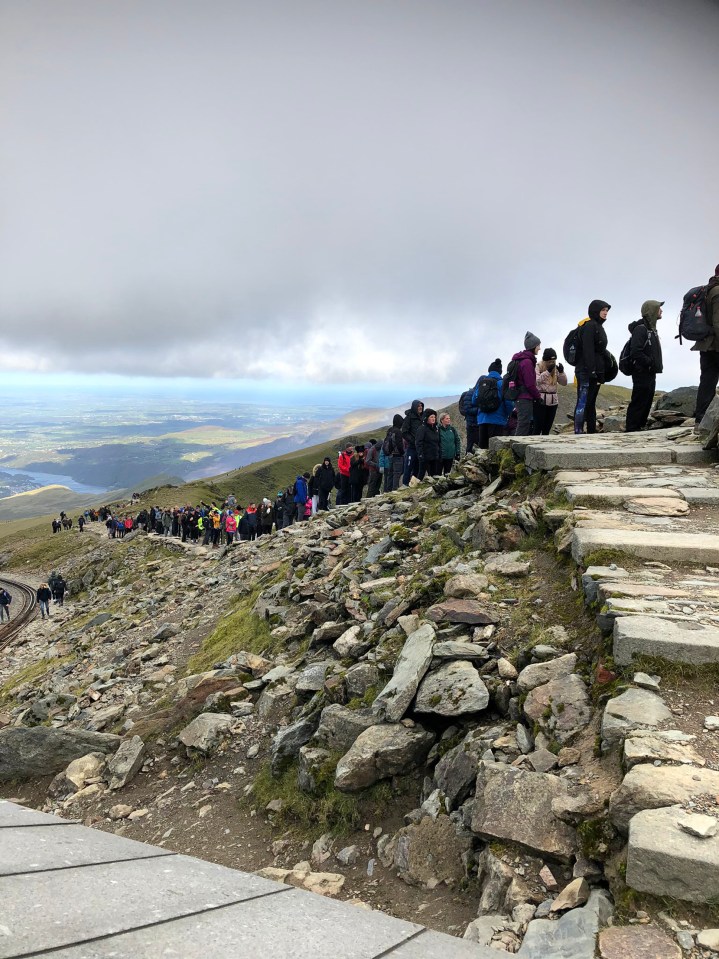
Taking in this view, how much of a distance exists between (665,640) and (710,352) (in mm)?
10113

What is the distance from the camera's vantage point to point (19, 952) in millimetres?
2014

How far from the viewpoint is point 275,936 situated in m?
2.46

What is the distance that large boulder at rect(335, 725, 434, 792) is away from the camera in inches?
215

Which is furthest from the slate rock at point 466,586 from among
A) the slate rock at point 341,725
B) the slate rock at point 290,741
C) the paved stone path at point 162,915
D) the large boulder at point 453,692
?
the paved stone path at point 162,915

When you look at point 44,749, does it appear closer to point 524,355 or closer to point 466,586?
point 466,586

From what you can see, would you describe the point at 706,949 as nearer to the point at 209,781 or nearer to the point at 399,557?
the point at 209,781

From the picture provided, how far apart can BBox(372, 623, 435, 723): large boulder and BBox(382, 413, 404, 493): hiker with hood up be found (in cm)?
1400

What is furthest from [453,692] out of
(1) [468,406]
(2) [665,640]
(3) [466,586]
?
(1) [468,406]

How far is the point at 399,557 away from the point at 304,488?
56.5 ft

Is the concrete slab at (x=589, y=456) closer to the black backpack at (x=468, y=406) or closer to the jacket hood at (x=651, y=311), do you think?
the jacket hood at (x=651, y=311)

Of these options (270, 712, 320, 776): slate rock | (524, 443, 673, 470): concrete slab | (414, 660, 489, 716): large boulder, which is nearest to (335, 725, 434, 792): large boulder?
(414, 660, 489, 716): large boulder

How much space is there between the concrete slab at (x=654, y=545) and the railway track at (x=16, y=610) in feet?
133

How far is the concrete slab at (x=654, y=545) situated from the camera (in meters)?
6.40

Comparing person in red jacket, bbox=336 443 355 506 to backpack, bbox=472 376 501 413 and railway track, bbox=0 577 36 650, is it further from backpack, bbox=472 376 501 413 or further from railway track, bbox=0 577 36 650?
railway track, bbox=0 577 36 650
